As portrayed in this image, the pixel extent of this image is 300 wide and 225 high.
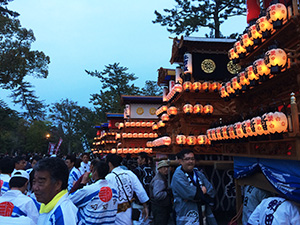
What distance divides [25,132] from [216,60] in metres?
51.1

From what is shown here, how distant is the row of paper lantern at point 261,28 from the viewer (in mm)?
7508

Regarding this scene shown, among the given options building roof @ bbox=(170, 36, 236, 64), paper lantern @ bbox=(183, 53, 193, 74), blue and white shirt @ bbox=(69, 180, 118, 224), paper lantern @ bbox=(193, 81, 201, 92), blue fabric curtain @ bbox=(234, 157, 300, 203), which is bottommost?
blue and white shirt @ bbox=(69, 180, 118, 224)

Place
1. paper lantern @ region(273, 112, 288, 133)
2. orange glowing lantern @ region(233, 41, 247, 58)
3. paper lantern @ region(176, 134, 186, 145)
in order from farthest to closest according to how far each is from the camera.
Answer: paper lantern @ region(176, 134, 186, 145) < orange glowing lantern @ region(233, 41, 247, 58) < paper lantern @ region(273, 112, 288, 133)

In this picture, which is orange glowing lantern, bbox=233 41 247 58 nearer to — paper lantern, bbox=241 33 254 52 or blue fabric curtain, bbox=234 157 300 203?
paper lantern, bbox=241 33 254 52

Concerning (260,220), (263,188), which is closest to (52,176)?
(260,220)

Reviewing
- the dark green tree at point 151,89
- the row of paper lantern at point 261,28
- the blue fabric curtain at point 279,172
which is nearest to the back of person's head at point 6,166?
the blue fabric curtain at point 279,172

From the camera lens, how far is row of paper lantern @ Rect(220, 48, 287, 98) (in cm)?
728

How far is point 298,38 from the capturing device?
7.77 metres

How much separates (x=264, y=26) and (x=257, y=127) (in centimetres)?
330

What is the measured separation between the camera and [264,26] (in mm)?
8180

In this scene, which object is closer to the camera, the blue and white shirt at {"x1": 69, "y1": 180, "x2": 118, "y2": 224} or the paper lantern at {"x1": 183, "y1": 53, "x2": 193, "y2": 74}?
the blue and white shirt at {"x1": 69, "y1": 180, "x2": 118, "y2": 224}

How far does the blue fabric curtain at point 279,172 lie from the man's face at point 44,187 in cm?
467

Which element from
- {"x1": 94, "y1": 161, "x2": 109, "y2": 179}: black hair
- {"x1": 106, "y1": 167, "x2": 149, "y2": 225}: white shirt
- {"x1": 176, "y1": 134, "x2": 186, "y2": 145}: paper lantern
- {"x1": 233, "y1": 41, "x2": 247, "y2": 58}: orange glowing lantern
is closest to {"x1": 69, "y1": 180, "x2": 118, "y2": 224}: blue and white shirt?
{"x1": 94, "y1": 161, "x2": 109, "y2": 179}: black hair

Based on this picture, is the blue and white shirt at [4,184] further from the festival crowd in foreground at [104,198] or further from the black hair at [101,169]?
the black hair at [101,169]
